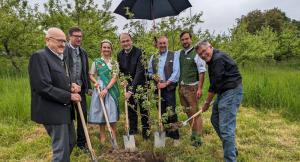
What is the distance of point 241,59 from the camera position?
16188mm

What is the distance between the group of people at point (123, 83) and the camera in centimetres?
372

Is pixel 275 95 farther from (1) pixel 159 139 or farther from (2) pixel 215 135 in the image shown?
(1) pixel 159 139

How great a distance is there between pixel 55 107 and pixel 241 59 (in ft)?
44.2

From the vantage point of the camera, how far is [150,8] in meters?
5.34

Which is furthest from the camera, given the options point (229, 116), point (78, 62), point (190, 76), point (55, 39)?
point (190, 76)

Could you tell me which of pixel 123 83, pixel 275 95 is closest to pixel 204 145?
pixel 123 83

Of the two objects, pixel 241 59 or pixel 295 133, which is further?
pixel 241 59

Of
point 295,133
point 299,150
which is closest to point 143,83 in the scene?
point 299,150

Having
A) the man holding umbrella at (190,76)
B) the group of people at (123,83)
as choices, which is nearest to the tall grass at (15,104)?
the group of people at (123,83)

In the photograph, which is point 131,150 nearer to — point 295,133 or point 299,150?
point 299,150

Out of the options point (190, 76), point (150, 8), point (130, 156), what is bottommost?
point (130, 156)

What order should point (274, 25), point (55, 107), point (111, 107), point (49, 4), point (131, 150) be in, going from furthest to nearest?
point (274, 25)
point (49, 4)
point (111, 107)
point (131, 150)
point (55, 107)

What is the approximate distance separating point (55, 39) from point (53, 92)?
1.82 feet

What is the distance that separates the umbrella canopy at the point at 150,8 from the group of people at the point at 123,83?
35 centimetres
